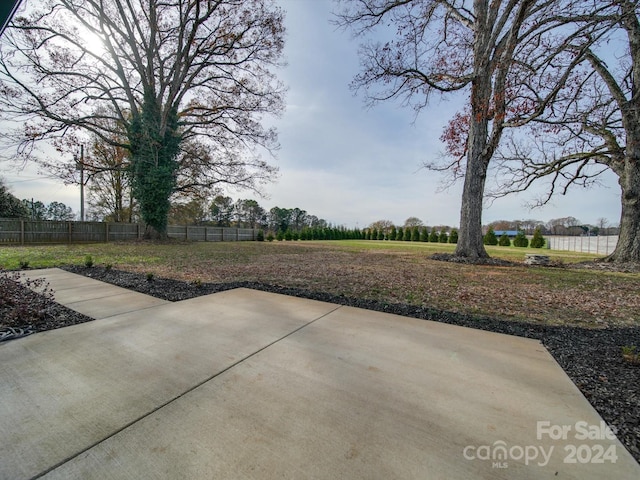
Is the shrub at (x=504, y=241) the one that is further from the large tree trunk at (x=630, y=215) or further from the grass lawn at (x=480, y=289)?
the grass lawn at (x=480, y=289)

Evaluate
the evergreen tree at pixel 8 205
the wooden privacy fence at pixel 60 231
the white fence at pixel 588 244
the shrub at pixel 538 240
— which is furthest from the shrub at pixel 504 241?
the evergreen tree at pixel 8 205

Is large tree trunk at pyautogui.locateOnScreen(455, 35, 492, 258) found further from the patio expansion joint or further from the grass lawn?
the patio expansion joint

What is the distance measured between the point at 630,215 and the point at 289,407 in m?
11.7

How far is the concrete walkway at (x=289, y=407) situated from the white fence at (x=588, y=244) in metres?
19.9

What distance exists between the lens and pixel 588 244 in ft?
61.7

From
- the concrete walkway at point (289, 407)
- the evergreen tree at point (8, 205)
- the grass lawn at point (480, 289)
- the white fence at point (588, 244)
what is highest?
the evergreen tree at point (8, 205)

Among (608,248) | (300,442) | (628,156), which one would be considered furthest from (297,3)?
(608,248)

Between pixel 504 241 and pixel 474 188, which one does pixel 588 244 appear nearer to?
pixel 504 241

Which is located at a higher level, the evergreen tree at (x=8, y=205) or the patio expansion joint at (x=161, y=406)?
the evergreen tree at (x=8, y=205)

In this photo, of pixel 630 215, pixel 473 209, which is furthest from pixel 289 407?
pixel 630 215

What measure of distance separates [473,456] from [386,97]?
9604 mm

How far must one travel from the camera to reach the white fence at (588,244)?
53.5 ft

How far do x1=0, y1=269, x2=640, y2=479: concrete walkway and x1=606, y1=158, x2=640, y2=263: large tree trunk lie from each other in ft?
30.3

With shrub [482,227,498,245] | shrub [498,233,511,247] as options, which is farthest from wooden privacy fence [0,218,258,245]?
shrub [498,233,511,247]
